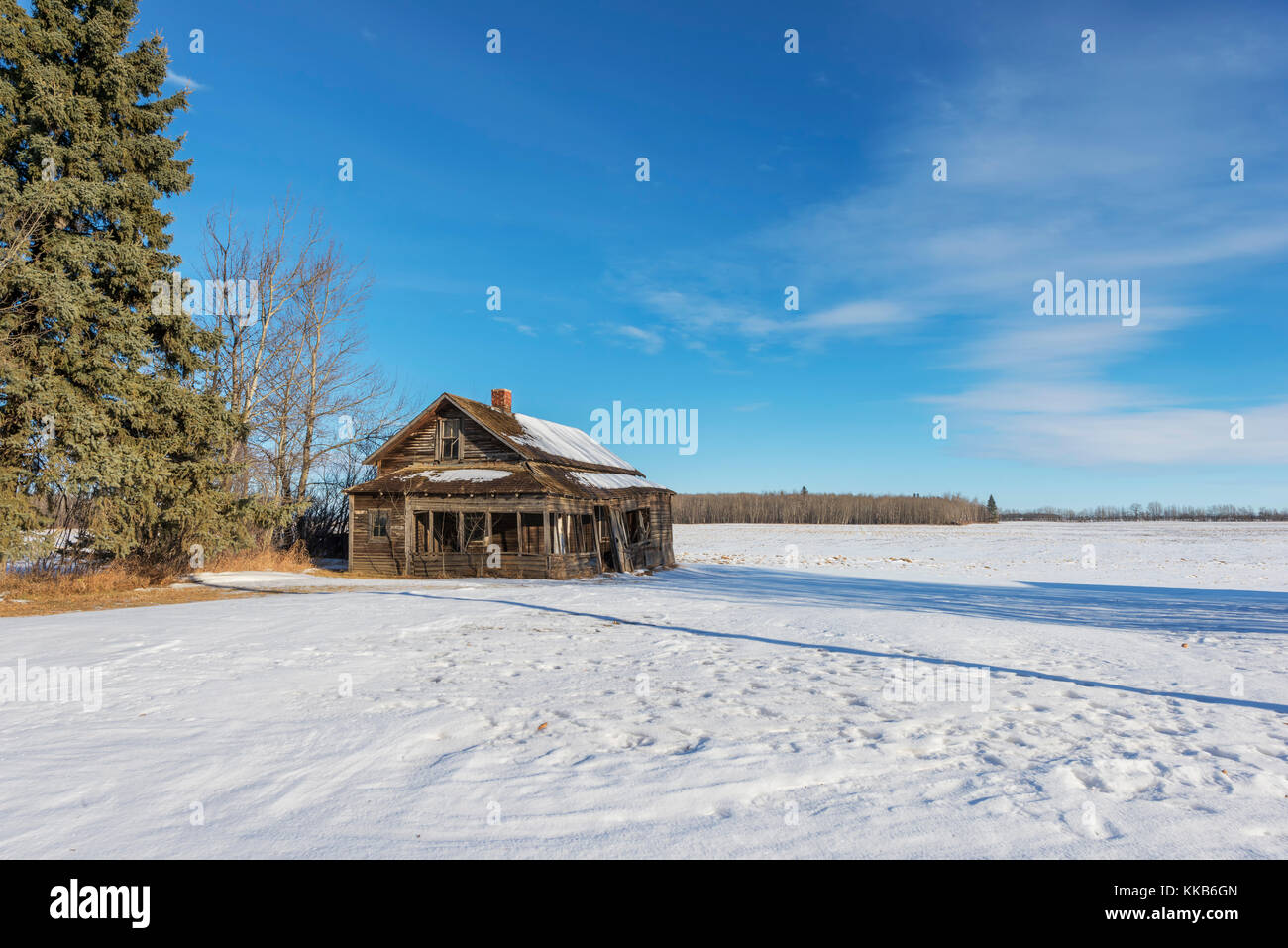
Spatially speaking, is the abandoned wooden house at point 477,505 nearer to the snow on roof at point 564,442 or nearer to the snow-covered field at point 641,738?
the snow on roof at point 564,442

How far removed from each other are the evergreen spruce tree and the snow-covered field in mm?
5729

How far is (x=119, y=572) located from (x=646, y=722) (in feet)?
58.6

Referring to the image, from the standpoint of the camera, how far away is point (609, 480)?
30.1 meters

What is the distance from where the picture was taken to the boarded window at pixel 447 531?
2566 cm

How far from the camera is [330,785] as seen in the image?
493 centimetres

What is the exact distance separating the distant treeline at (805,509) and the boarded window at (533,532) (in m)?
67.6

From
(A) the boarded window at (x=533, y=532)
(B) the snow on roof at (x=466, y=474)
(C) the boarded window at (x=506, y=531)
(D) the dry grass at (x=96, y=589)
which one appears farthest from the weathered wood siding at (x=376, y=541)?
(D) the dry grass at (x=96, y=589)

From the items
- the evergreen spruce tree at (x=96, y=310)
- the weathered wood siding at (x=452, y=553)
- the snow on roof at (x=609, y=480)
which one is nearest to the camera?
the evergreen spruce tree at (x=96, y=310)

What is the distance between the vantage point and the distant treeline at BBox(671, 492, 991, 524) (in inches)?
3634

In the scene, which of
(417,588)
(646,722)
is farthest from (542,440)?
(646,722)

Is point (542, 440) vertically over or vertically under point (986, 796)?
over

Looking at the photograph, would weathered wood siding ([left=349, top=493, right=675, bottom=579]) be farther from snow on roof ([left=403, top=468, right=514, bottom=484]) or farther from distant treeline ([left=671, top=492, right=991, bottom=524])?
distant treeline ([left=671, top=492, right=991, bottom=524])
